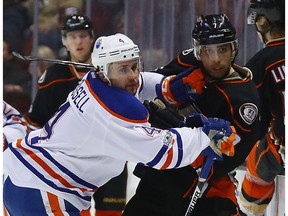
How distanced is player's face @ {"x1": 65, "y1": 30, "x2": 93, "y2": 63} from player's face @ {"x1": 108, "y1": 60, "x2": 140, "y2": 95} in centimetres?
102

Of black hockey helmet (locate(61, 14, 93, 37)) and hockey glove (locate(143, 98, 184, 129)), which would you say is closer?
hockey glove (locate(143, 98, 184, 129))

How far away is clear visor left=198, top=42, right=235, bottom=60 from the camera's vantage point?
2684 millimetres

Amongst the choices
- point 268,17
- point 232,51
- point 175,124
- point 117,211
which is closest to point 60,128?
point 175,124

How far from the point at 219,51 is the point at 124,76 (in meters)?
0.35

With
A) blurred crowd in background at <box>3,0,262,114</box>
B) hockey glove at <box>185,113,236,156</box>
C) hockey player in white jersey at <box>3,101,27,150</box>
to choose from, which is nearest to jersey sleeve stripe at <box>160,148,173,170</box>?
hockey glove at <box>185,113,236,156</box>

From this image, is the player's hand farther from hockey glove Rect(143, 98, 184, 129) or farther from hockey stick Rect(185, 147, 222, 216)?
hockey glove Rect(143, 98, 184, 129)

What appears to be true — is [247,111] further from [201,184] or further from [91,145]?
[91,145]

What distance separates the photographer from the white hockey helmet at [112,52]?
98.8 inches

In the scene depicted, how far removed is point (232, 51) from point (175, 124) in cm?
29

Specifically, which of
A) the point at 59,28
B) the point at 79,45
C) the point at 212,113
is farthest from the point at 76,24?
the point at 212,113

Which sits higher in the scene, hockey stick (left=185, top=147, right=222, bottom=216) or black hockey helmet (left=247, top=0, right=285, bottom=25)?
black hockey helmet (left=247, top=0, right=285, bottom=25)

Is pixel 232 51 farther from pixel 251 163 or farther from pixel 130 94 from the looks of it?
pixel 251 163

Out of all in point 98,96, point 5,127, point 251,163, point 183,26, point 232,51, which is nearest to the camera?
point 98,96

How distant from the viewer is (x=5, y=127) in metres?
2.97
